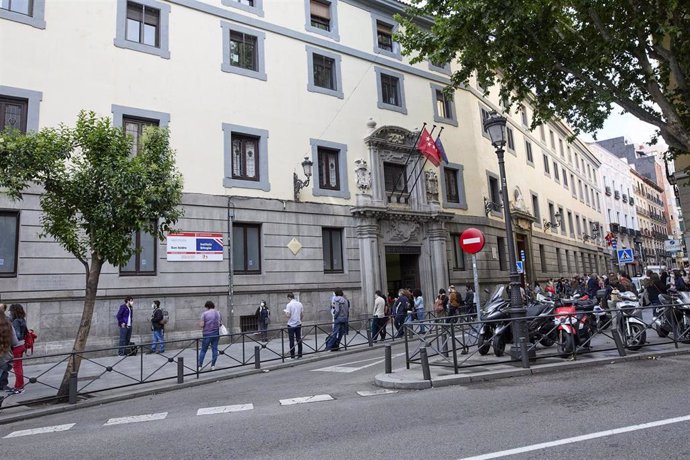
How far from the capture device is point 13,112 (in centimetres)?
1421

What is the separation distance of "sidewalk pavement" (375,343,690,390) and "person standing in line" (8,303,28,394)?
671 cm

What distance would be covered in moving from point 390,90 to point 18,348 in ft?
59.1

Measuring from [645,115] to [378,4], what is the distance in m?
14.6

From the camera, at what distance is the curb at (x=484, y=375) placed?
809 cm

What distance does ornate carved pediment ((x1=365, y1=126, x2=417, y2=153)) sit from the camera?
21.3 meters

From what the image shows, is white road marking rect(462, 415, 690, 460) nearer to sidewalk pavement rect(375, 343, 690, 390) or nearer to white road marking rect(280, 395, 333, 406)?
sidewalk pavement rect(375, 343, 690, 390)

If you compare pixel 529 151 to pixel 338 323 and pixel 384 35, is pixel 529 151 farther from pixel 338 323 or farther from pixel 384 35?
pixel 338 323

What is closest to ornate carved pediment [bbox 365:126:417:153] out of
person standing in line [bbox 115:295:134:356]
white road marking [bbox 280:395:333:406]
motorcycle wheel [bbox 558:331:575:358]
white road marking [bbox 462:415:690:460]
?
person standing in line [bbox 115:295:134:356]

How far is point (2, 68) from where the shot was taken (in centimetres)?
1403

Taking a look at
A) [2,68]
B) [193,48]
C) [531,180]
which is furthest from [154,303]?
[531,180]

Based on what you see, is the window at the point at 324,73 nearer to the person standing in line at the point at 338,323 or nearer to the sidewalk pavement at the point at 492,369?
the person standing in line at the point at 338,323

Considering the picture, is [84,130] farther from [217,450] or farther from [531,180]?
[531,180]

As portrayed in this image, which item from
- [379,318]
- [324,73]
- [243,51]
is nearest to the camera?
[379,318]

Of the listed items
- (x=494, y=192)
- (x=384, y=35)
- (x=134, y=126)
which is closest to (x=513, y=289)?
(x=134, y=126)
